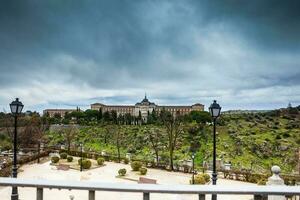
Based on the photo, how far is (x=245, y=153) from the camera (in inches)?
1182

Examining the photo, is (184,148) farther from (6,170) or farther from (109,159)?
(6,170)

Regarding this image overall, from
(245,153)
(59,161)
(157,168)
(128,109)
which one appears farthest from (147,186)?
(128,109)

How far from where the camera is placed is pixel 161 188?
1.82 meters

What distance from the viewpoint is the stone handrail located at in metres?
1.79

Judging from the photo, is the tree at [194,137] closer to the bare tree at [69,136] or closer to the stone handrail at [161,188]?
the bare tree at [69,136]

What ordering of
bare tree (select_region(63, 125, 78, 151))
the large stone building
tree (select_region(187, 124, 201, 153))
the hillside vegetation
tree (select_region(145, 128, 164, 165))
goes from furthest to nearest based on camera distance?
the large stone building → bare tree (select_region(63, 125, 78, 151)) → tree (select_region(145, 128, 164, 165)) → tree (select_region(187, 124, 201, 153)) → the hillside vegetation

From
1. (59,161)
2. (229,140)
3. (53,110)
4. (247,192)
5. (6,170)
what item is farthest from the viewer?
(53,110)

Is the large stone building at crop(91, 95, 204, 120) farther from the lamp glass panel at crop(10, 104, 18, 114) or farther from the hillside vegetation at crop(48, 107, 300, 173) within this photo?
the lamp glass panel at crop(10, 104, 18, 114)

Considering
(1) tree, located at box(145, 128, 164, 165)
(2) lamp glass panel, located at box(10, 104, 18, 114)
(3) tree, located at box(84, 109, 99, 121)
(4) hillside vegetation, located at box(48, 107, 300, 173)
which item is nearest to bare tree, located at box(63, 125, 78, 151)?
(4) hillside vegetation, located at box(48, 107, 300, 173)

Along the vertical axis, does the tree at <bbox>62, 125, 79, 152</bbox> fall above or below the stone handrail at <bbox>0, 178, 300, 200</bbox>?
below

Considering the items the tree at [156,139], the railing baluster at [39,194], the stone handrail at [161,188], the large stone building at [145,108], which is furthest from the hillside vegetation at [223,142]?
the large stone building at [145,108]

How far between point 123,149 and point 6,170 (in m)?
17.4

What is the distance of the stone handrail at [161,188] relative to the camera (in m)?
1.79

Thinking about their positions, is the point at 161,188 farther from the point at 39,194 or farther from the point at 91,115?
the point at 91,115
